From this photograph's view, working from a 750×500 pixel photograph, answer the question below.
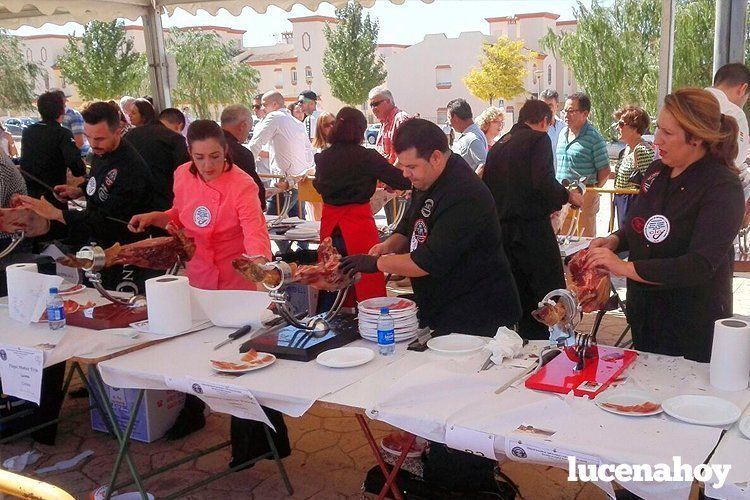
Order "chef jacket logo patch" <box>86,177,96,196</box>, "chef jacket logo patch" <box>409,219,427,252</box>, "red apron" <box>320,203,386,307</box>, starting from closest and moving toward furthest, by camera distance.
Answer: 1. "chef jacket logo patch" <box>409,219,427,252</box>
2. "chef jacket logo patch" <box>86,177,96,196</box>
3. "red apron" <box>320,203,386,307</box>

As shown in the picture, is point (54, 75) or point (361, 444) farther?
point (54, 75)

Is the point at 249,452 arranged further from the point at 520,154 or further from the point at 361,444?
the point at 520,154

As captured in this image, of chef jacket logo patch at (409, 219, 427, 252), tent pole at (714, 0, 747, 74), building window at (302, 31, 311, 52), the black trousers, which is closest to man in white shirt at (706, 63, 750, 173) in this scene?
tent pole at (714, 0, 747, 74)

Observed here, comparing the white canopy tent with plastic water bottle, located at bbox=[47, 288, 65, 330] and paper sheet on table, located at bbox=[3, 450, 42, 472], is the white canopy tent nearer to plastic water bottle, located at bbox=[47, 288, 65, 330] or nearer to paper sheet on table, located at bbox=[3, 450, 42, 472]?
plastic water bottle, located at bbox=[47, 288, 65, 330]

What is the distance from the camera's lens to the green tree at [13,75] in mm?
22656

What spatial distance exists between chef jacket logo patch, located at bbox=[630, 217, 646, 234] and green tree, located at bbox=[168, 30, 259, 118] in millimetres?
32674

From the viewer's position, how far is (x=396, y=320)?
2.60 meters

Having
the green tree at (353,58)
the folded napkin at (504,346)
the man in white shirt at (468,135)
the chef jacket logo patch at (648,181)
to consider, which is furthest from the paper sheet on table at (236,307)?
the green tree at (353,58)

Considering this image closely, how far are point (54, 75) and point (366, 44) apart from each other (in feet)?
82.3

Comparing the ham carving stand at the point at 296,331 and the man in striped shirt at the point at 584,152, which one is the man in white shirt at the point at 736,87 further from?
the ham carving stand at the point at 296,331

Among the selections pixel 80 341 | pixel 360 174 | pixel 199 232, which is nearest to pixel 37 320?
pixel 80 341

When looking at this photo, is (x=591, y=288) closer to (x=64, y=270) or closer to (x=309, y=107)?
(x=64, y=270)

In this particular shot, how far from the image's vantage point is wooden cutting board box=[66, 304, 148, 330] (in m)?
2.90

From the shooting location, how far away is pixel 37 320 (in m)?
2.98
